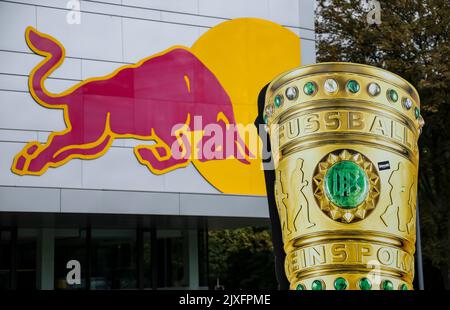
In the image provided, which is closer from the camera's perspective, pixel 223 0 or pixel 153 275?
pixel 223 0

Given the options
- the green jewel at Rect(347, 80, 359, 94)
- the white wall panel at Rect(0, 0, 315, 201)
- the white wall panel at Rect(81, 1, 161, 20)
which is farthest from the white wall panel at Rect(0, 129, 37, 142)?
the green jewel at Rect(347, 80, 359, 94)

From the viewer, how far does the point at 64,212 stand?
12.6 meters

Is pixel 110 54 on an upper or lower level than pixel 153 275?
upper

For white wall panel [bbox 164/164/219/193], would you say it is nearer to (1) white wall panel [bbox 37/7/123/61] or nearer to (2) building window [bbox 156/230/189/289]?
(1) white wall panel [bbox 37/7/123/61]

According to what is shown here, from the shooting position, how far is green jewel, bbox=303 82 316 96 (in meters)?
9.34

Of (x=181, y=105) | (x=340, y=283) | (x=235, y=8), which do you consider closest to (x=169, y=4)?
(x=235, y=8)

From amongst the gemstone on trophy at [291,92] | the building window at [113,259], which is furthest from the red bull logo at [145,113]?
the gemstone on trophy at [291,92]

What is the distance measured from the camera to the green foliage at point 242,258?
2395 centimetres

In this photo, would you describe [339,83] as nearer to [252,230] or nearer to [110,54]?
[110,54]

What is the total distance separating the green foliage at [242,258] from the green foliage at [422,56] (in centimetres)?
636

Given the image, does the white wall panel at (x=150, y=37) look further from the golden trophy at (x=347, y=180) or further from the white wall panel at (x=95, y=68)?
the golden trophy at (x=347, y=180)

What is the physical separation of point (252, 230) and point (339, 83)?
1576 cm

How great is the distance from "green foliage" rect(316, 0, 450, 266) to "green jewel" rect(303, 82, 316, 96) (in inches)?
316

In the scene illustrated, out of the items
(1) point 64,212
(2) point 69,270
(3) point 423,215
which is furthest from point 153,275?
(3) point 423,215
